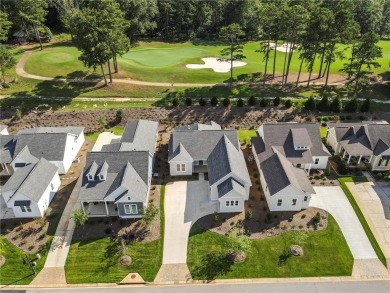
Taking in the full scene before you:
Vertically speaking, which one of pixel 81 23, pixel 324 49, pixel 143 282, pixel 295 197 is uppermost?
pixel 81 23

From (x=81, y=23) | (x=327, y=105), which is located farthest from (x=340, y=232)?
(x=81, y=23)

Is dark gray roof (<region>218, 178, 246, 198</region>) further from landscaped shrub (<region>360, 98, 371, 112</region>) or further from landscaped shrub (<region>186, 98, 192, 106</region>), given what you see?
landscaped shrub (<region>360, 98, 371, 112</region>)

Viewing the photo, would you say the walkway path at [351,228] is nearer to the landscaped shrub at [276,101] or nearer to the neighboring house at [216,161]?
the neighboring house at [216,161]

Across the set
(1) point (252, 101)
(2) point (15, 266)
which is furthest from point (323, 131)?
(2) point (15, 266)

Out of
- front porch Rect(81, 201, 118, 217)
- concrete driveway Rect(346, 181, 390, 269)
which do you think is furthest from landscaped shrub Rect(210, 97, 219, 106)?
front porch Rect(81, 201, 118, 217)

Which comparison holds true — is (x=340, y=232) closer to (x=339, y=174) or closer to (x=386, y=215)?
(x=386, y=215)

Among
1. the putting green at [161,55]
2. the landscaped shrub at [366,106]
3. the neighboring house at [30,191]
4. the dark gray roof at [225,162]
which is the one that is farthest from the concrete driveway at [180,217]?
the putting green at [161,55]
